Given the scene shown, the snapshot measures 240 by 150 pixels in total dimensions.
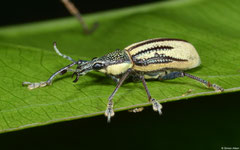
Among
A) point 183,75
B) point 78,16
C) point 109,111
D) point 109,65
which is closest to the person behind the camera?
point 109,111

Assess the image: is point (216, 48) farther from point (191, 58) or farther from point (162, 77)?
point (162, 77)

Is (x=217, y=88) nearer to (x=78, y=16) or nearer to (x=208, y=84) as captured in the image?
(x=208, y=84)

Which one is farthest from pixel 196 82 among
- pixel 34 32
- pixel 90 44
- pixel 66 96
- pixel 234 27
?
pixel 34 32

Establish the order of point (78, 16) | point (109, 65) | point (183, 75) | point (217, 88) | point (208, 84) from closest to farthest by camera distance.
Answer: point (217, 88)
point (208, 84)
point (183, 75)
point (109, 65)
point (78, 16)

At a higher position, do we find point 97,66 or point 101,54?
point 101,54

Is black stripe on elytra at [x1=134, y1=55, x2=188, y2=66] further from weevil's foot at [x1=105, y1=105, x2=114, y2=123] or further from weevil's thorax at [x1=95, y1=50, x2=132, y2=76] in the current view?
weevil's foot at [x1=105, y1=105, x2=114, y2=123]

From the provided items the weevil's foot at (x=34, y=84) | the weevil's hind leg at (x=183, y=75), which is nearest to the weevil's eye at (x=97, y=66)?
the weevil's foot at (x=34, y=84)

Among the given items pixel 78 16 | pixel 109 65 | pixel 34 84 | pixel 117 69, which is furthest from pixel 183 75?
pixel 78 16
